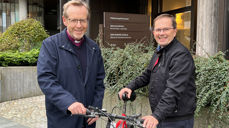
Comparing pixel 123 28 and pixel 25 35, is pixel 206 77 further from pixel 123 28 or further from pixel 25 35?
pixel 25 35

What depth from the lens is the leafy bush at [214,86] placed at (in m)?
2.46

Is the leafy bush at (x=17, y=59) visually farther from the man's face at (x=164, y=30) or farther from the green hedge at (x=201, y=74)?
the man's face at (x=164, y=30)

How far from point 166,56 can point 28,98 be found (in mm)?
6372

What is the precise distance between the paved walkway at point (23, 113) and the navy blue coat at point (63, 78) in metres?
3.20

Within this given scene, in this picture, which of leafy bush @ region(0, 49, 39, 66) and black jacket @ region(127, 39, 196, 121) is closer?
black jacket @ region(127, 39, 196, 121)

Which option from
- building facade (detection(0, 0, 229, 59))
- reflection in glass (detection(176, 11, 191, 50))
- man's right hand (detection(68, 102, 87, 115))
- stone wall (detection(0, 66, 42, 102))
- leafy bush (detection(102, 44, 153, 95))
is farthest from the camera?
reflection in glass (detection(176, 11, 191, 50))

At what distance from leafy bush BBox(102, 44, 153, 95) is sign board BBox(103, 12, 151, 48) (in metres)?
1.06

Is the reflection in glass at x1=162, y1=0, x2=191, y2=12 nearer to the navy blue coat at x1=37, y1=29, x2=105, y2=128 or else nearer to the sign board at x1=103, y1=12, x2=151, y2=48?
the sign board at x1=103, y1=12, x2=151, y2=48

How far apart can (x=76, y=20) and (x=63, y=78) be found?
498mm

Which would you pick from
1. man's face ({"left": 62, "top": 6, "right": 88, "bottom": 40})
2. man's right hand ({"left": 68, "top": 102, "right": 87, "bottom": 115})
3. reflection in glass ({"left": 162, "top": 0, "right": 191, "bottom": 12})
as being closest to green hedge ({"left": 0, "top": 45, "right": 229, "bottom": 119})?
man's right hand ({"left": 68, "top": 102, "right": 87, "bottom": 115})

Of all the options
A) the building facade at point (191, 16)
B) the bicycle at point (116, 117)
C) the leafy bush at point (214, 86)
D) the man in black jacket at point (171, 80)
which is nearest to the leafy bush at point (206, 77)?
the leafy bush at point (214, 86)

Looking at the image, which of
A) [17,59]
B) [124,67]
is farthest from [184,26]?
[17,59]

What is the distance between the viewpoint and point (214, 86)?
103 inches

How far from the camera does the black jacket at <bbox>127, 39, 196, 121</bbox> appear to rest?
1766mm
